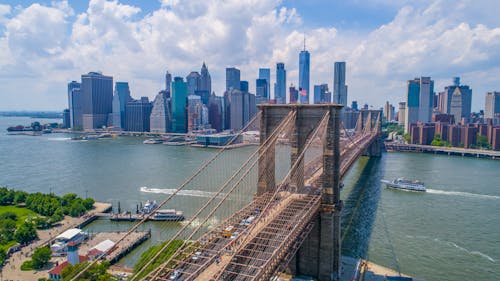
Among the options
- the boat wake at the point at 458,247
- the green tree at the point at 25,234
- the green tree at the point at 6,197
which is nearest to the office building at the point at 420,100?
the boat wake at the point at 458,247

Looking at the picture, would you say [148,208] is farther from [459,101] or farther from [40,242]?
[459,101]

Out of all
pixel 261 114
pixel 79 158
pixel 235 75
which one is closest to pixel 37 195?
pixel 261 114

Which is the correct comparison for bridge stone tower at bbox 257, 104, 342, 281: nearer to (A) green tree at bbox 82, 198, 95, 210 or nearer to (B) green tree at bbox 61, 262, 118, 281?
(B) green tree at bbox 61, 262, 118, 281

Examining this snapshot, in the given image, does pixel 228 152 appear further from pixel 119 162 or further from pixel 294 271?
pixel 294 271

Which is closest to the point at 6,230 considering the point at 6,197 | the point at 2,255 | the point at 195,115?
the point at 2,255

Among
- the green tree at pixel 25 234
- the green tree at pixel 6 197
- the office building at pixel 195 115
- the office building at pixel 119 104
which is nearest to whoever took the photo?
the green tree at pixel 25 234

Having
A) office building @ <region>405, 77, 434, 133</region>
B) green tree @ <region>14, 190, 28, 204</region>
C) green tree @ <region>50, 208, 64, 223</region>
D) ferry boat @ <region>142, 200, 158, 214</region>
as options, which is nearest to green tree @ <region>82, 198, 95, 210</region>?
green tree @ <region>50, 208, 64, 223</region>

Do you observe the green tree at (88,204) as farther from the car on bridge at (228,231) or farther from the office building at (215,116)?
the office building at (215,116)
